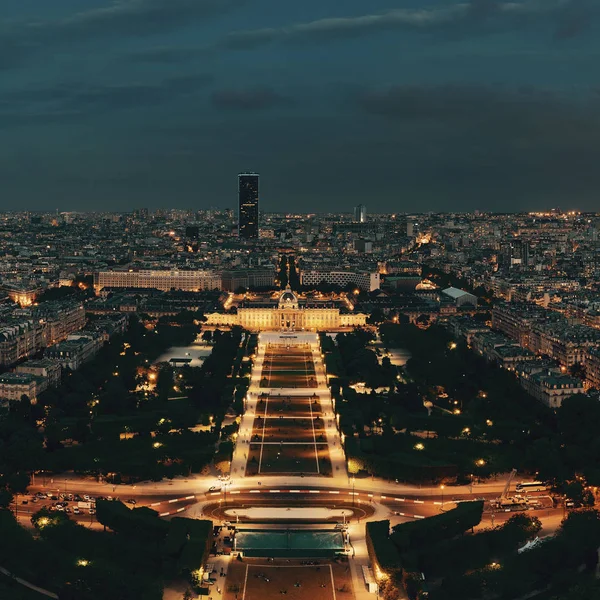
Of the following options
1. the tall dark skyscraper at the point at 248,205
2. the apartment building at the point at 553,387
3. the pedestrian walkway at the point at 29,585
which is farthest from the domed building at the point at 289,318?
the tall dark skyscraper at the point at 248,205

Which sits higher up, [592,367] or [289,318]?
[592,367]

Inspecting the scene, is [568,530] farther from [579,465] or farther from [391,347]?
[391,347]

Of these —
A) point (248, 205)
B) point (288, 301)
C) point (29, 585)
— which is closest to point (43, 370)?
point (29, 585)

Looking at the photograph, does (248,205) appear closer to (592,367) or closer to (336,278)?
(336,278)

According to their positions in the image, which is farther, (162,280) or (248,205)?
(248,205)

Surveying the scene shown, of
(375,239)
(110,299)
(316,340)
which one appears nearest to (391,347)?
(316,340)

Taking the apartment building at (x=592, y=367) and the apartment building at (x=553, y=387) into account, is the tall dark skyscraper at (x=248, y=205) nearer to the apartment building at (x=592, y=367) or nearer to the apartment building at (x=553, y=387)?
the apartment building at (x=592, y=367)

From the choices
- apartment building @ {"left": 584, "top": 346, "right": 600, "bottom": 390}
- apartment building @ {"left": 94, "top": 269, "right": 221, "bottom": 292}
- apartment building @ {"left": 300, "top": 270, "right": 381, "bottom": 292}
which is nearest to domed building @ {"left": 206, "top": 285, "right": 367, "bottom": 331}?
apartment building @ {"left": 94, "top": 269, "right": 221, "bottom": 292}
